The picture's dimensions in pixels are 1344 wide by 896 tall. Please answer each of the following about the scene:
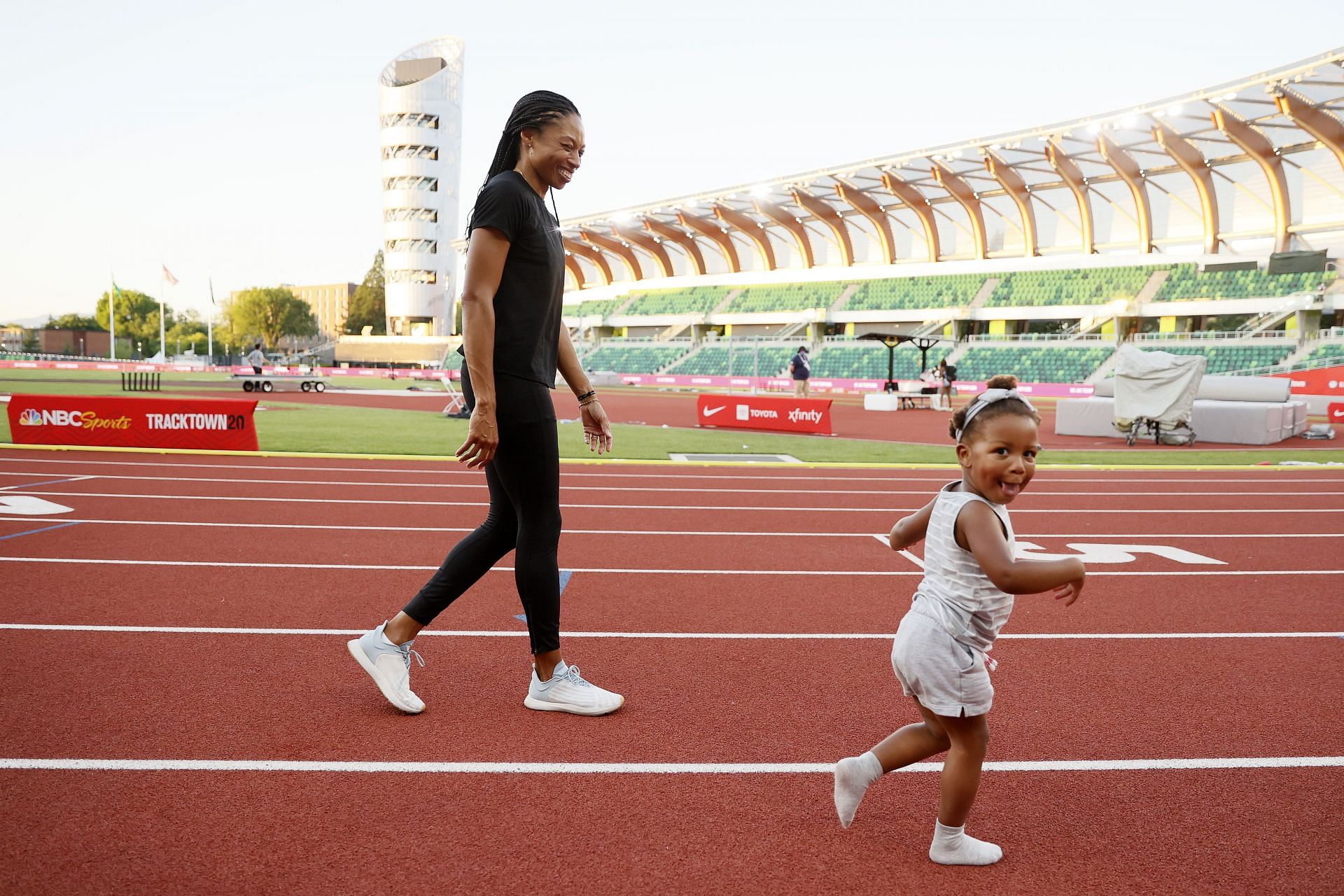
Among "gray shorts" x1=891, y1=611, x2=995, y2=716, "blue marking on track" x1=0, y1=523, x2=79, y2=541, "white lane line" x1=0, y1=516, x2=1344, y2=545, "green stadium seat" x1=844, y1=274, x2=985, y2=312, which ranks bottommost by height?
"white lane line" x1=0, y1=516, x2=1344, y2=545

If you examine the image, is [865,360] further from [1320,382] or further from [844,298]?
[1320,382]

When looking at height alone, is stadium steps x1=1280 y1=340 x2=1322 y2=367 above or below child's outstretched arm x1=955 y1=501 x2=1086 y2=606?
above

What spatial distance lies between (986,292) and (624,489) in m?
44.6

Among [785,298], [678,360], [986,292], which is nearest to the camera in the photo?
[986,292]

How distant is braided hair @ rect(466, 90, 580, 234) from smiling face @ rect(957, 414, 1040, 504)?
6.20 feet

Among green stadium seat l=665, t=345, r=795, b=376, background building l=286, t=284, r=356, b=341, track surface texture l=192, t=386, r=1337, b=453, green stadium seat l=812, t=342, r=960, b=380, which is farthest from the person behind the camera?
background building l=286, t=284, r=356, b=341

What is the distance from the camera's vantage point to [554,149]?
341cm

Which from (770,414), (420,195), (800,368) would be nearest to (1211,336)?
(800,368)

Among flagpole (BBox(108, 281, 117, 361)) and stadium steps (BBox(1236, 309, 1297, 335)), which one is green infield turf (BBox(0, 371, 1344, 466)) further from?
flagpole (BBox(108, 281, 117, 361))

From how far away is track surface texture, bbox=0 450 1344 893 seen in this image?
2.54 metres

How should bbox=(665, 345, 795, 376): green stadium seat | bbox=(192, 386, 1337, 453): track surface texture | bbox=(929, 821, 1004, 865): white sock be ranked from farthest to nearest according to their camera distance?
bbox=(665, 345, 795, 376): green stadium seat, bbox=(192, 386, 1337, 453): track surface texture, bbox=(929, 821, 1004, 865): white sock

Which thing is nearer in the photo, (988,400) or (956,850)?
(988,400)

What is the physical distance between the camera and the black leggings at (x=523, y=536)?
11.2 feet

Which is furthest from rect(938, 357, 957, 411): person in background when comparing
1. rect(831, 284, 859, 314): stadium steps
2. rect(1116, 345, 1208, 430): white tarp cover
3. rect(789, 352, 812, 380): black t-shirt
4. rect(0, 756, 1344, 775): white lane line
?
rect(831, 284, 859, 314): stadium steps
